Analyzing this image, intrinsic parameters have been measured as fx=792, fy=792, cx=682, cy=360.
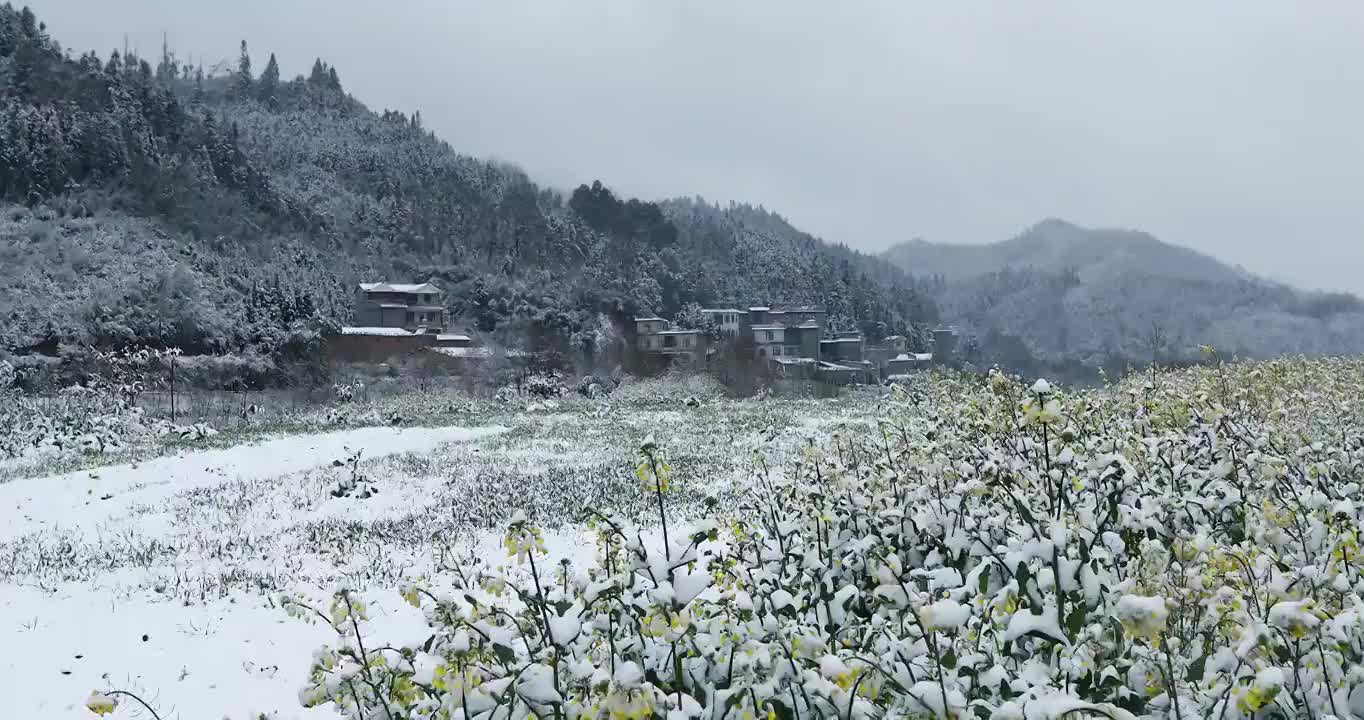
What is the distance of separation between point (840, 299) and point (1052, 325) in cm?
2286

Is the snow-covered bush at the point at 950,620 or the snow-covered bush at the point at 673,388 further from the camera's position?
the snow-covered bush at the point at 673,388

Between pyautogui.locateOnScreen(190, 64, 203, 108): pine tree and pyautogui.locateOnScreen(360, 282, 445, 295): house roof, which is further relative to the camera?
pyautogui.locateOnScreen(190, 64, 203, 108): pine tree

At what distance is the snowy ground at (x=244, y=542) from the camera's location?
6012 mm

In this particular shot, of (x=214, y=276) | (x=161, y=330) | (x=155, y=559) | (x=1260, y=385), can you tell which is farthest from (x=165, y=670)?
(x=214, y=276)

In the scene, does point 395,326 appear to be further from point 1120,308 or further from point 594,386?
point 1120,308

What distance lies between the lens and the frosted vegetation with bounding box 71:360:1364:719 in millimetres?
2369

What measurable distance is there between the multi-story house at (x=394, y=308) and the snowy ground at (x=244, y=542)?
46.3m

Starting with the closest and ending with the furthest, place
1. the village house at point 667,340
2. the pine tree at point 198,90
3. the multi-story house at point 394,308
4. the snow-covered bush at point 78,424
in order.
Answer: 1. the snow-covered bush at point 78,424
2. the village house at point 667,340
3. the multi-story house at point 394,308
4. the pine tree at point 198,90

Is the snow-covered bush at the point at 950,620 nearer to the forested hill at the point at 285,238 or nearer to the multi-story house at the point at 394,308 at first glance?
the forested hill at the point at 285,238

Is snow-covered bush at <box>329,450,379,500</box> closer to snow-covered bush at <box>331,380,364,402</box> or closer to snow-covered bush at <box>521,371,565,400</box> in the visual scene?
snow-covered bush at <box>331,380,364,402</box>

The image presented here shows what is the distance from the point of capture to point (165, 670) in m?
6.02

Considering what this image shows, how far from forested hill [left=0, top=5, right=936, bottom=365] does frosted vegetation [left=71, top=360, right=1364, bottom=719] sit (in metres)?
49.9

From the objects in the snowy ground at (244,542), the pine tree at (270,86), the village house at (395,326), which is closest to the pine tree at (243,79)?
the pine tree at (270,86)

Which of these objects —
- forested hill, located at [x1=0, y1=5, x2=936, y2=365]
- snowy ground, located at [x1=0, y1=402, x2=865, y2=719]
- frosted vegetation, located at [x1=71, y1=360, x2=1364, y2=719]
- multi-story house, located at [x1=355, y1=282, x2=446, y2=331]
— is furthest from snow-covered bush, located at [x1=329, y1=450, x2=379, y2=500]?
multi-story house, located at [x1=355, y1=282, x2=446, y2=331]
